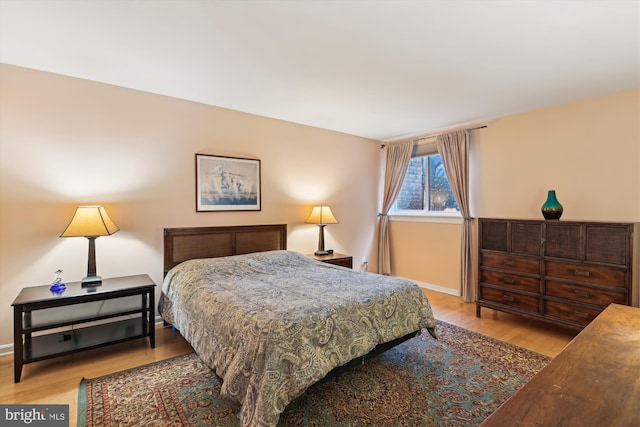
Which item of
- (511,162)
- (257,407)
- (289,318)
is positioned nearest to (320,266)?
(289,318)

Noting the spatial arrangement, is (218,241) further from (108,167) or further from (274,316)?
(274,316)

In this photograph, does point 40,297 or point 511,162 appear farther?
point 511,162

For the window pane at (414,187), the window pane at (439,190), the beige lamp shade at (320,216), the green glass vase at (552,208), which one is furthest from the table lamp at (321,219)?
the green glass vase at (552,208)

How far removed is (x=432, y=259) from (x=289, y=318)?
11.5 feet

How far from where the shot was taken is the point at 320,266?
11.4 ft

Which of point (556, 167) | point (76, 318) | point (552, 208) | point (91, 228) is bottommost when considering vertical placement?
point (76, 318)

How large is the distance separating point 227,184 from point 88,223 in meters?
1.47

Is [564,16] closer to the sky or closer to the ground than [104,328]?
closer to the sky

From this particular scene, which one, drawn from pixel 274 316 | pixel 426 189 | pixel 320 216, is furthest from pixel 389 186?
pixel 274 316

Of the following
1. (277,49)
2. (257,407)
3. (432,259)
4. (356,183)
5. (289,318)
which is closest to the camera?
(257,407)

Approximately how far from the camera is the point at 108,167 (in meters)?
3.04

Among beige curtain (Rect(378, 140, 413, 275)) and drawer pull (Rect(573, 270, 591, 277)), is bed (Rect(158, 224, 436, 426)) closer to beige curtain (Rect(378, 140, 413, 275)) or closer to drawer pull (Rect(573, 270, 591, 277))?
drawer pull (Rect(573, 270, 591, 277))

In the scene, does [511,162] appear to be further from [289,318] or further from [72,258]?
[72,258]

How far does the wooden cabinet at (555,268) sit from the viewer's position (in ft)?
9.14
